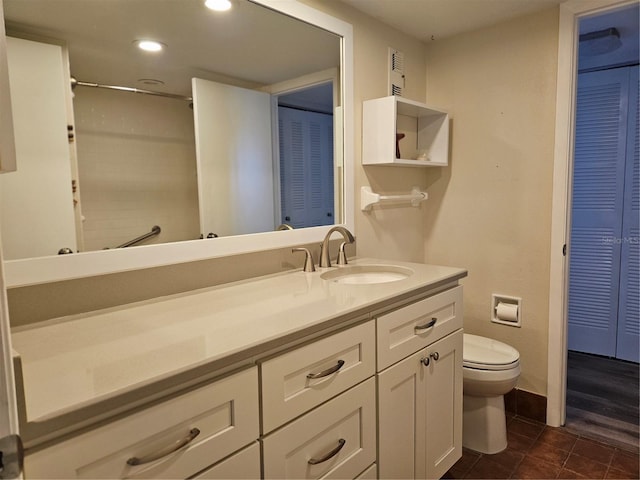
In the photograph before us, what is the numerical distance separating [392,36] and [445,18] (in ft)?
0.90

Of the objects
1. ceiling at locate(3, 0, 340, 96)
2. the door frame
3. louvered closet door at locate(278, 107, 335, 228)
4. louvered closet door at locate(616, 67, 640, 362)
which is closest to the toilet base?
the door frame

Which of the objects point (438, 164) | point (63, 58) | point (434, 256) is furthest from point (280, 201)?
point (434, 256)

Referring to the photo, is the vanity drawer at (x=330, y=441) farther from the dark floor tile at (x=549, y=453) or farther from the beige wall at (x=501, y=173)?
the beige wall at (x=501, y=173)

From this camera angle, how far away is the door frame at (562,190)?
203 cm

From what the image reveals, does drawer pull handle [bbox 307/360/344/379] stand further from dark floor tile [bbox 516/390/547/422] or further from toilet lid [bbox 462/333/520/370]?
dark floor tile [bbox 516/390/547/422]

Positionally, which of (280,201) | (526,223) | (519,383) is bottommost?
(519,383)

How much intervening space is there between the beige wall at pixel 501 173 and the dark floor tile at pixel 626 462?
1.36 ft

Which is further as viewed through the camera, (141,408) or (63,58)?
(63,58)

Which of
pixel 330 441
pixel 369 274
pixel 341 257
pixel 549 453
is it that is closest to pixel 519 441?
pixel 549 453

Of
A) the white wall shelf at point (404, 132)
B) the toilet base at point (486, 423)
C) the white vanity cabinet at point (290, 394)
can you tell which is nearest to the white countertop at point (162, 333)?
the white vanity cabinet at point (290, 394)

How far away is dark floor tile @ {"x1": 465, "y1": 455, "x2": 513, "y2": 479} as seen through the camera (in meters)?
1.90

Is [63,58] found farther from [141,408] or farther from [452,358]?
[452,358]

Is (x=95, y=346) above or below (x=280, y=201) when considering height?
below

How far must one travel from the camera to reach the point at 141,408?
796mm
